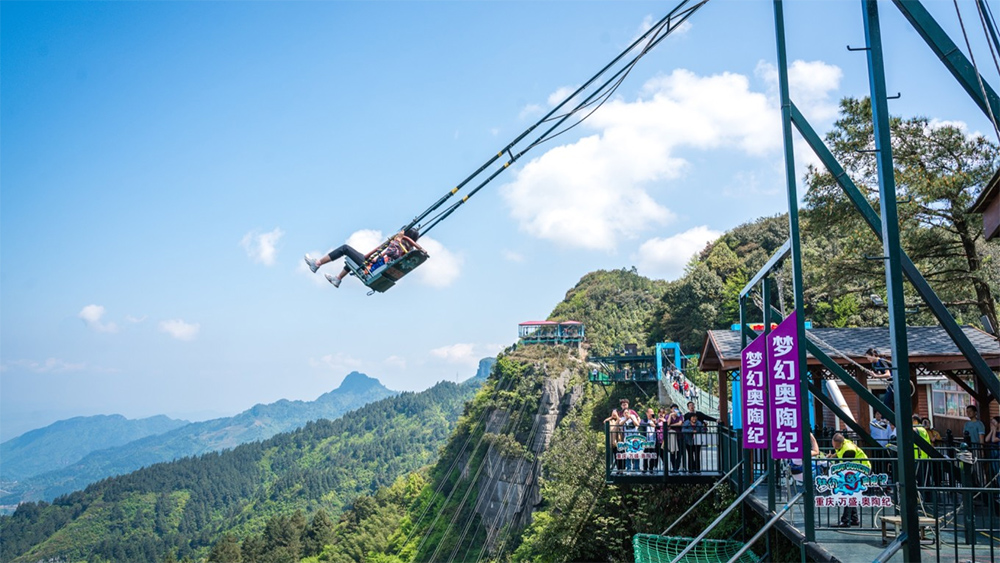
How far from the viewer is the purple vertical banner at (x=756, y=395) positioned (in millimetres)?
9273

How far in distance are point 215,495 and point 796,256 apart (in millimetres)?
164963

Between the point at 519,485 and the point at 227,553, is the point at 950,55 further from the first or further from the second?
the point at 227,553

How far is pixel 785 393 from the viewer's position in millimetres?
8203

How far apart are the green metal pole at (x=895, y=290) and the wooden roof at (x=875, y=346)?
22.2ft

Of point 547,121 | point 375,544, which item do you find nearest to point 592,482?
point 547,121

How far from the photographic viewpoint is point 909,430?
19.9 ft

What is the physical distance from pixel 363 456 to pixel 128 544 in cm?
5361

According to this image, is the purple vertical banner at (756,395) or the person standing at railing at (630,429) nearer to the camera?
the purple vertical banner at (756,395)

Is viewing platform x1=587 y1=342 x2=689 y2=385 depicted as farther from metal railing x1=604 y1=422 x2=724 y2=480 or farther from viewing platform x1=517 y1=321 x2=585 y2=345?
metal railing x1=604 y1=422 x2=724 y2=480

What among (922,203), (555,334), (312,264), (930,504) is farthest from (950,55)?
(555,334)

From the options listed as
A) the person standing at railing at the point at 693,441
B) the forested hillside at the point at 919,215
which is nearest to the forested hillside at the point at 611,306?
the forested hillside at the point at 919,215

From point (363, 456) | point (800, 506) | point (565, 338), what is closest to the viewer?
point (800, 506)

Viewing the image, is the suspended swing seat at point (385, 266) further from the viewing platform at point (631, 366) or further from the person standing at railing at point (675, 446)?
the viewing platform at point (631, 366)

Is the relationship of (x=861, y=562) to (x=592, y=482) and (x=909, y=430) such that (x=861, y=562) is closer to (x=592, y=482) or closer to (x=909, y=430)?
(x=909, y=430)
